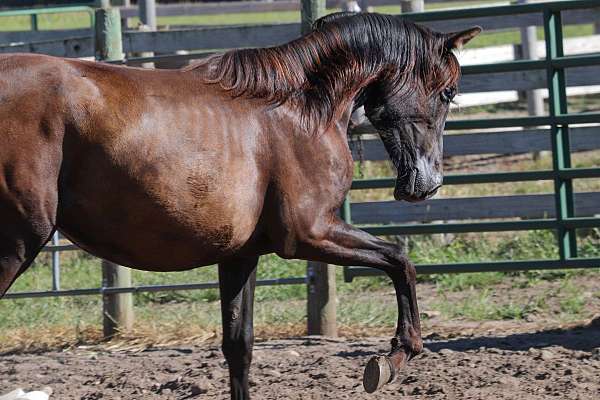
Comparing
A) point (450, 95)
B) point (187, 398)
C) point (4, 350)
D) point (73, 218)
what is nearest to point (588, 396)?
point (450, 95)

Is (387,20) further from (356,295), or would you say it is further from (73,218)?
(356,295)

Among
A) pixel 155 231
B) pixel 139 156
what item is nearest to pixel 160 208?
pixel 155 231

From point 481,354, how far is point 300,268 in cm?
248

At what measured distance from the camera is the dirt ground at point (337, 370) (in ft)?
16.4

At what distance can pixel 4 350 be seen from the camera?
6.46 metres

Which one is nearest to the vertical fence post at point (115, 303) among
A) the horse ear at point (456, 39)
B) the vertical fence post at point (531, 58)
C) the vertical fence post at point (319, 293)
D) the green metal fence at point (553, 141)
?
the vertical fence post at point (319, 293)

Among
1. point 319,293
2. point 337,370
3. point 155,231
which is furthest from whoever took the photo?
point 319,293

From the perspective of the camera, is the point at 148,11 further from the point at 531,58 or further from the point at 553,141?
the point at 553,141

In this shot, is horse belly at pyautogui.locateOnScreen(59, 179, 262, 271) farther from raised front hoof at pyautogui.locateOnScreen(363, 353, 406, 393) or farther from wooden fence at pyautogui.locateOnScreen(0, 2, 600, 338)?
wooden fence at pyautogui.locateOnScreen(0, 2, 600, 338)

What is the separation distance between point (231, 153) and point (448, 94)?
1.17 metres

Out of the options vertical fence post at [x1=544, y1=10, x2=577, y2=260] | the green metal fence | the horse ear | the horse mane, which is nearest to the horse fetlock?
the horse mane

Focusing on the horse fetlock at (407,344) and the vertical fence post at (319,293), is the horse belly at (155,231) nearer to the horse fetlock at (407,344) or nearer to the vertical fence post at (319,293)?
the horse fetlock at (407,344)

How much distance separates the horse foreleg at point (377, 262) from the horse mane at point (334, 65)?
1.61ft

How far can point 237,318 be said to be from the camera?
4688mm
